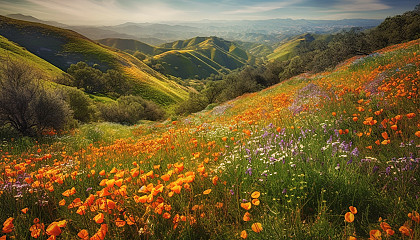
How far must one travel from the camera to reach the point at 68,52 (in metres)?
84.3

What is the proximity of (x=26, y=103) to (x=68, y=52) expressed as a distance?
92204mm

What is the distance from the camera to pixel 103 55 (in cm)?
8919

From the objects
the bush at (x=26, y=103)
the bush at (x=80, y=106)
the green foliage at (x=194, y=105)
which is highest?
the bush at (x=26, y=103)

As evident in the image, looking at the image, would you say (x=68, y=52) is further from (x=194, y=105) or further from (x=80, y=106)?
(x=194, y=105)

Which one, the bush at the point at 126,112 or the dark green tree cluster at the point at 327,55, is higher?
the dark green tree cluster at the point at 327,55

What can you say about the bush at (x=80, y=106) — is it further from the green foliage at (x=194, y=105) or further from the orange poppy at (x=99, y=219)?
the orange poppy at (x=99, y=219)

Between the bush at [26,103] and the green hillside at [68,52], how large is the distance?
6041 cm

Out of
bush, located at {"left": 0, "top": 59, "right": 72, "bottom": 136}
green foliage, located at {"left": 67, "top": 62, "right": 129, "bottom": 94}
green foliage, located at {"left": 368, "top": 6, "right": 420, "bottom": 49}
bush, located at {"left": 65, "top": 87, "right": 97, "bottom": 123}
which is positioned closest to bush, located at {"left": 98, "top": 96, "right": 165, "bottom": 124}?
bush, located at {"left": 65, "top": 87, "right": 97, "bottom": 123}

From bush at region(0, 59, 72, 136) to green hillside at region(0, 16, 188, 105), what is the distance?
6041 cm

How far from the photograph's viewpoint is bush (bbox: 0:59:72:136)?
1245 centimetres

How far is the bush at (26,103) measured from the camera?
1245 centimetres

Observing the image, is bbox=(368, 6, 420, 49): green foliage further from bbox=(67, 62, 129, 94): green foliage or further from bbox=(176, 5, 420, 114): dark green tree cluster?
bbox=(67, 62, 129, 94): green foliage

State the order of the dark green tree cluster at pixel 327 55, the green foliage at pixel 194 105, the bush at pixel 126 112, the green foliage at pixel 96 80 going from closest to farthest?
the dark green tree cluster at pixel 327 55 < the bush at pixel 126 112 < the green foliage at pixel 194 105 < the green foliage at pixel 96 80

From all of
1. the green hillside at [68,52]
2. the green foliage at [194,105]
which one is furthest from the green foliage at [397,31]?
the green hillside at [68,52]
